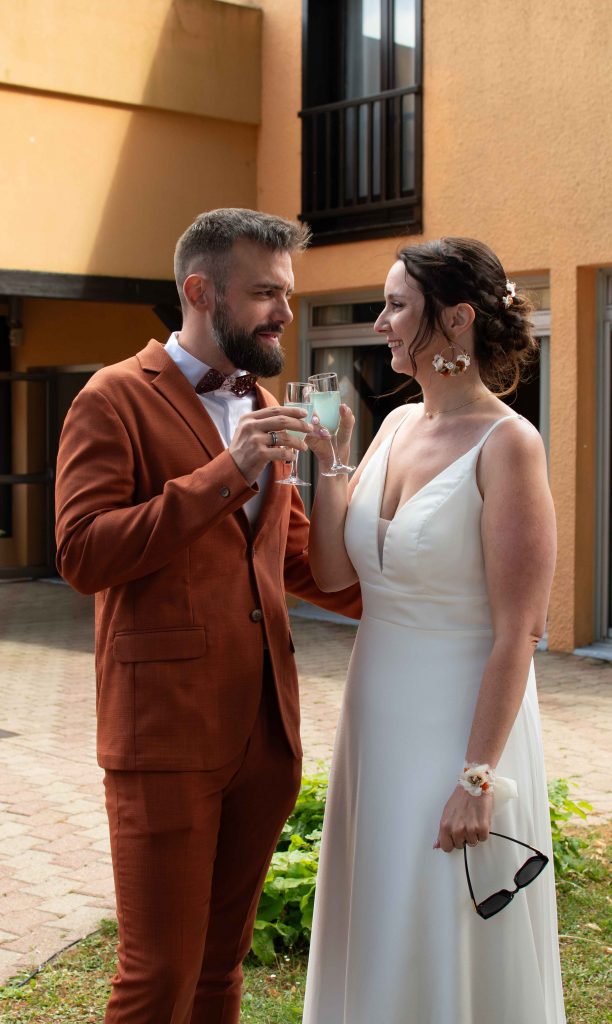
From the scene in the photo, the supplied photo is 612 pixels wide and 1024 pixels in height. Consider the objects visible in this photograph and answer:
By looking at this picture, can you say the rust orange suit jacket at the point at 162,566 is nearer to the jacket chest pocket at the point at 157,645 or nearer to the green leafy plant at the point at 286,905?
the jacket chest pocket at the point at 157,645

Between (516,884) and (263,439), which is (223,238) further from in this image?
(516,884)

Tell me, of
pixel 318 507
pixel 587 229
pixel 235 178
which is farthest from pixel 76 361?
pixel 318 507

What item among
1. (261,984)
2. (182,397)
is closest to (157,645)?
(182,397)

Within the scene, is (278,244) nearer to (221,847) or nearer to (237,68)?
(221,847)

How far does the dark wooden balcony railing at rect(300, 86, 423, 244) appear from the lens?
432 inches

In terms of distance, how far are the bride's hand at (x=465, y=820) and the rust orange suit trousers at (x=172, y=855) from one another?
428 millimetres

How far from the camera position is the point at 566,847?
16.3 ft

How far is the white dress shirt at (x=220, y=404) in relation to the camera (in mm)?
2916

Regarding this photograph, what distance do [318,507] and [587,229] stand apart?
7.07m

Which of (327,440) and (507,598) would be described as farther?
(327,440)

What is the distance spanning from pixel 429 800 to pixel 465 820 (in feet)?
0.46

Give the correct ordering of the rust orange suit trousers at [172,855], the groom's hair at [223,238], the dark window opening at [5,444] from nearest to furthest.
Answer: the rust orange suit trousers at [172,855], the groom's hair at [223,238], the dark window opening at [5,444]

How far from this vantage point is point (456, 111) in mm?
10414

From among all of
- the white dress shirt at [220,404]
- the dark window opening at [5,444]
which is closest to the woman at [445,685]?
the white dress shirt at [220,404]
